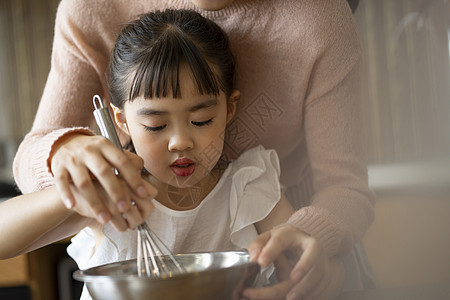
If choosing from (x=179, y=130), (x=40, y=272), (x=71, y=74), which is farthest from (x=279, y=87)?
(x=40, y=272)

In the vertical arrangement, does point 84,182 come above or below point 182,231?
above

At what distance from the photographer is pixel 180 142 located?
23.1 inches

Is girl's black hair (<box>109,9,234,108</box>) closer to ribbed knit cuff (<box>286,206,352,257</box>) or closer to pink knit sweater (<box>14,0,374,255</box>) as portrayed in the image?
pink knit sweater (<box>14,0,374,255</box>)

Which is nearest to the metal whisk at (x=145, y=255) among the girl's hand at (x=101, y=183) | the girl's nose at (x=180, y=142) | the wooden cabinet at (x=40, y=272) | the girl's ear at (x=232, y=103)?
the girl's hand at (x=101, y=183)

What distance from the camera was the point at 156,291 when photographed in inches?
14.2

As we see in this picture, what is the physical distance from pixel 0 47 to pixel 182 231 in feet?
5.23

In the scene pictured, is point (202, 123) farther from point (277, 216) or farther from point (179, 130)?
point (277, 216)

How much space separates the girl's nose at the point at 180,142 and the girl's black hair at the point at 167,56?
47 mm

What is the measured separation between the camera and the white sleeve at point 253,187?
690 millimetres

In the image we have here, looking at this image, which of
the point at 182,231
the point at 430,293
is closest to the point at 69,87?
the point at 182,231

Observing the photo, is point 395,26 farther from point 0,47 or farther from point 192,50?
point 0,47

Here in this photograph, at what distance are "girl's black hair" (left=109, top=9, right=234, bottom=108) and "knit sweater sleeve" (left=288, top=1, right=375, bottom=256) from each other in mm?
123

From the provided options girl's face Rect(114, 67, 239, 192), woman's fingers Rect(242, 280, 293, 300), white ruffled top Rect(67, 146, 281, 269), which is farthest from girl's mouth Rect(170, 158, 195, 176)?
woman's fingers Rect(242, 280, 293, 300)

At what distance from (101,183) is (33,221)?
0.15 metres
